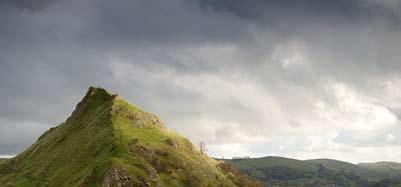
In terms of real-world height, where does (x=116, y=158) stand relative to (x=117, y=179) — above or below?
above

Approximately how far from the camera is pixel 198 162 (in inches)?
5012

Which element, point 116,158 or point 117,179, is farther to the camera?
point 116,158

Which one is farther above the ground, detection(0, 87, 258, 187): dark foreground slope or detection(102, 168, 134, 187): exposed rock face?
detection(0, 87, 258, 187): dark foreground slope

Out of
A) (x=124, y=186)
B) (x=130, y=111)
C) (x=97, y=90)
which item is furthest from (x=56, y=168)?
(x=97, y=90)

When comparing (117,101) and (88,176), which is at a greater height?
(117,101)

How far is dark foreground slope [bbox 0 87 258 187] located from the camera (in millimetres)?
103250

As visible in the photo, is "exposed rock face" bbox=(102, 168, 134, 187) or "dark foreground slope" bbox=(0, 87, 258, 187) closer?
"exposed rock face" bbox=(102, 168, 134, 187)

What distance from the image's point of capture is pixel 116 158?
105375mm

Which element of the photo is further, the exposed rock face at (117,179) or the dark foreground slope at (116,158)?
the dark foreground slope at (116,158)

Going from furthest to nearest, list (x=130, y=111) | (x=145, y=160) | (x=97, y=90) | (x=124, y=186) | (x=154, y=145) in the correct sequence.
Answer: (x=97, y=90)
(x=130, y=111)
(x=154, y=145)
(x=145, y=160)
(x=124, y=186)

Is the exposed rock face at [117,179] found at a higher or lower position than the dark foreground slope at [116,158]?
lower

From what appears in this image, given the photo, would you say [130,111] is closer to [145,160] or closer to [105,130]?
[105,130]

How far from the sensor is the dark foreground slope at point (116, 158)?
339 feet

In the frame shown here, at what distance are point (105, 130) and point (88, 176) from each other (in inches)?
1005
